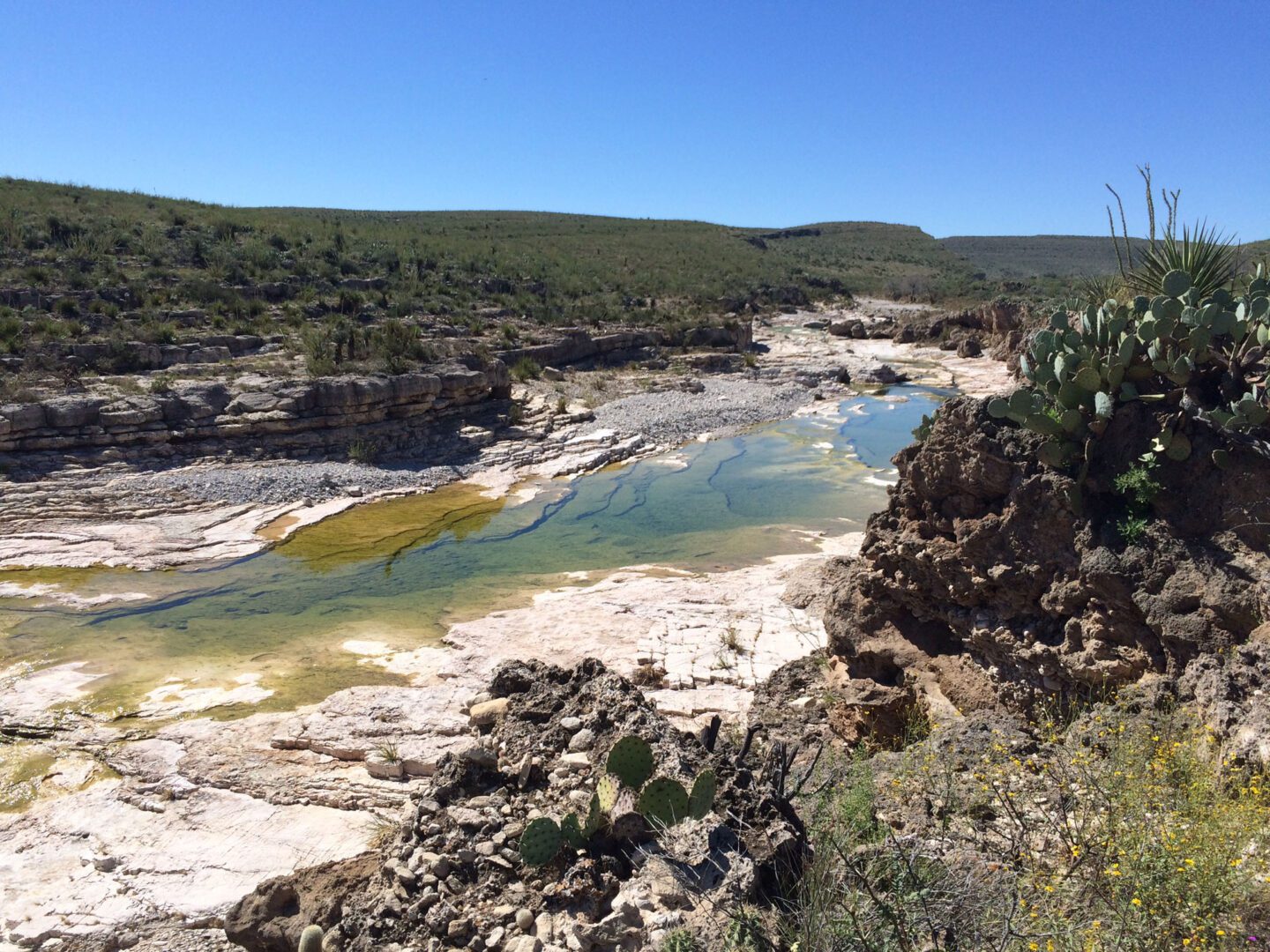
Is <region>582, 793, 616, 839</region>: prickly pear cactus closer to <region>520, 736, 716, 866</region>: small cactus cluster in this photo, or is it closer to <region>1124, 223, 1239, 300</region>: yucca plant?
<region>520, 736, 716, 866</region>: small cactus cluster

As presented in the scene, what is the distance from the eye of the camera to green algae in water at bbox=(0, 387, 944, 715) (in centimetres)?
877

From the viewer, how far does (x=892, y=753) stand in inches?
210

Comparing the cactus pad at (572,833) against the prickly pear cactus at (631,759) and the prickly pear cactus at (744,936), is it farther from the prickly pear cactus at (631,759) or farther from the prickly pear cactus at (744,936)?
the prickly pear cactus at (744,936)

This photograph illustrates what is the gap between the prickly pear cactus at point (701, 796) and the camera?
4.00 m

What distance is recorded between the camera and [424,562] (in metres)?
12.3

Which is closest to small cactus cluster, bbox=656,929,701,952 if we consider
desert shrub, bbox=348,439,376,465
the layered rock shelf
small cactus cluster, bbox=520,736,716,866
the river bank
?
small cactus cluster, bbox=520,736,716,866

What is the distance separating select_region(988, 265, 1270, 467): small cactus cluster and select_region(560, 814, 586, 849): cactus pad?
154 inches

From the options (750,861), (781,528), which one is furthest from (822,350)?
(750,861)

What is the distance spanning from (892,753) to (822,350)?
3000cm

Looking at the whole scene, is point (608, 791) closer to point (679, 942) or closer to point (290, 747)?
point (679, 942)

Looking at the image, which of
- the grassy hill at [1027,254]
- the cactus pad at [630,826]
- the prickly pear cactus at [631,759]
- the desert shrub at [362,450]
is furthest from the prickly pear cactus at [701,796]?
the grassy hill at [1027,254]

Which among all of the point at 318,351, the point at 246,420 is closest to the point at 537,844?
the point at 246,420

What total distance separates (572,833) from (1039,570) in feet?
12.2

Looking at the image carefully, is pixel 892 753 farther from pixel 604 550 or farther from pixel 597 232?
pixel 597 232
